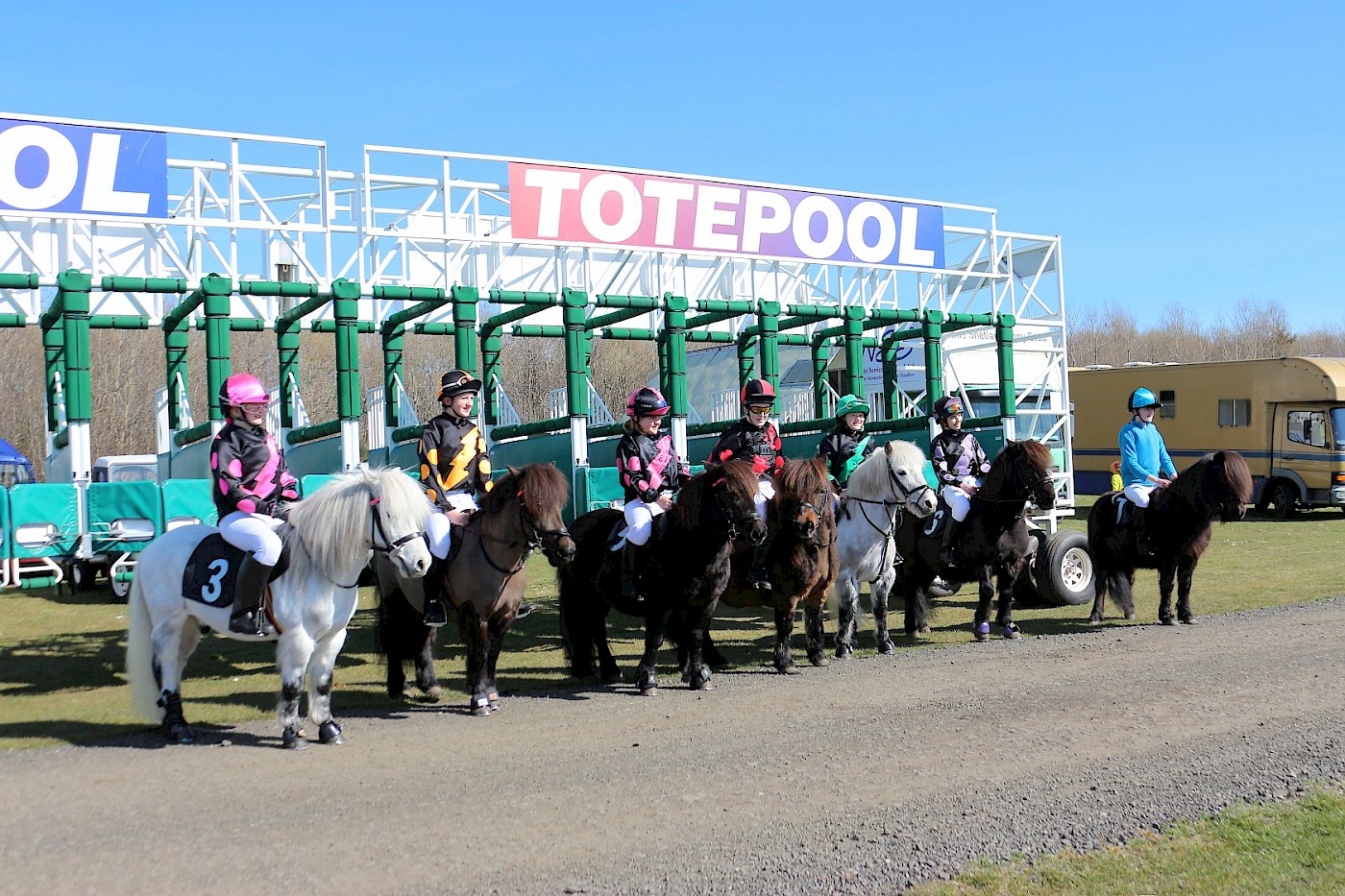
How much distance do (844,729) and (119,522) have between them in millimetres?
10544

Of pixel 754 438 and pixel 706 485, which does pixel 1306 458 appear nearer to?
pixel 754 438

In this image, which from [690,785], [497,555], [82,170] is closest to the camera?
[690,785]

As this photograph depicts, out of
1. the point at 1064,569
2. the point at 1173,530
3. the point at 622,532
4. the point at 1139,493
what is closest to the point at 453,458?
the point at 622,532

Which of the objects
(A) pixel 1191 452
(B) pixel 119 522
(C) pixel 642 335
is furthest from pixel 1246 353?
(B) pixel 119 522

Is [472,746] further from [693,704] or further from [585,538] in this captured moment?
[585,538]

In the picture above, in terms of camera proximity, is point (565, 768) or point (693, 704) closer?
point (565, 768)

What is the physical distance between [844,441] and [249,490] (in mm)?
5911

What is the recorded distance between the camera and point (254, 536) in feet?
22.3

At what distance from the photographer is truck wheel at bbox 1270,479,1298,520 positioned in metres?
26.5

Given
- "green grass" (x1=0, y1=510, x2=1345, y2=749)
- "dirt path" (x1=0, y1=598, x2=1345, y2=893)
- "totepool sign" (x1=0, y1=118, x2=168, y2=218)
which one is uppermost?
"totepool sign" (x1=0, y1=118, x2=168, y2=218)

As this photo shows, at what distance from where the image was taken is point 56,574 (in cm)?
1413

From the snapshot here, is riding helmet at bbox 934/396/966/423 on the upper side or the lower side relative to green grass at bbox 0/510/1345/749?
upper

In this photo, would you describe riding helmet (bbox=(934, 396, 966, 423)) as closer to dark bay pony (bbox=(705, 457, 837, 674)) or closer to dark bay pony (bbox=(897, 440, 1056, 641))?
dark bay pony (bbox=(897, 440, 1056, 641))

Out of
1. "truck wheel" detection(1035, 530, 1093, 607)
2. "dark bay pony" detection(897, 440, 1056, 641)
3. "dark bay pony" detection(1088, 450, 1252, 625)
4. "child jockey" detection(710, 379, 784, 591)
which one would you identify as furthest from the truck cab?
"child jockey" detection(710, 379, 784, 591)
